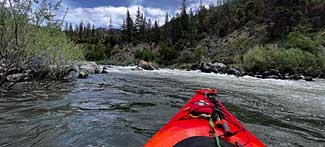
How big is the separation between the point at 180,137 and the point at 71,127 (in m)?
3.08

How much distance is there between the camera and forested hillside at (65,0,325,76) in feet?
67.3

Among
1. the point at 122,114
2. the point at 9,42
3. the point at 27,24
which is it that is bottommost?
the point at 122,114

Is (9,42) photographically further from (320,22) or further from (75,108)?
(320,22)

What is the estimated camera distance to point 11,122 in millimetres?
4363

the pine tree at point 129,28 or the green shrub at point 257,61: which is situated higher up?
the pine tree at point 129,28

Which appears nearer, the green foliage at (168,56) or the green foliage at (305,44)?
the green foliage at (305,44)

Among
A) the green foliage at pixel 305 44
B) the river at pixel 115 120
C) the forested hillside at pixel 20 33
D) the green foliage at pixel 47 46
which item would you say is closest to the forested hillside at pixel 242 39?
the green foliage at pixel 305 44

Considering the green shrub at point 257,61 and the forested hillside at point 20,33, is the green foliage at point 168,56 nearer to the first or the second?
the green shrub at point 257,61

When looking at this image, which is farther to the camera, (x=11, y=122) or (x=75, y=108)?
(x=75, y=108)

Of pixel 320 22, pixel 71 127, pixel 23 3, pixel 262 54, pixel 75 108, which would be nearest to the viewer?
pixel 71 127

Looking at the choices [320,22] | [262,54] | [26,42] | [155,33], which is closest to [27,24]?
[26,42]

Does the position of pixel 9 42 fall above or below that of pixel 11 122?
above

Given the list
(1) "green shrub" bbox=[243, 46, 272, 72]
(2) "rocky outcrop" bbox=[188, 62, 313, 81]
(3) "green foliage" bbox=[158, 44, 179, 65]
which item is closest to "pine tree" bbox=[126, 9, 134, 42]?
(3) "green foliage" bbox=[158, 44, 179, 65]

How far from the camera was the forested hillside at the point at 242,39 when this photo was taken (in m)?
20.5
